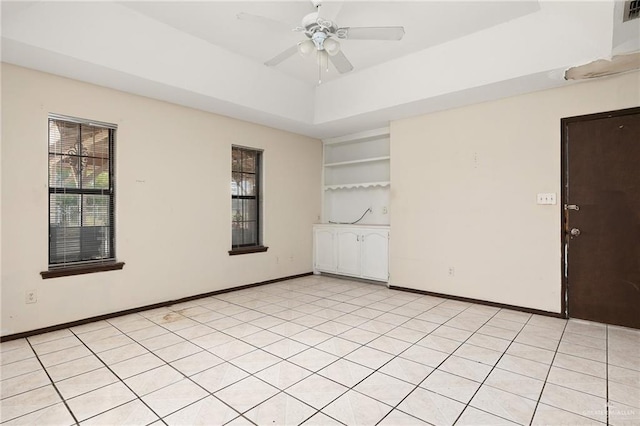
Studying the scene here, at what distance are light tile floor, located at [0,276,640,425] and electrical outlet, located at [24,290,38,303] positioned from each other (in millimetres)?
354

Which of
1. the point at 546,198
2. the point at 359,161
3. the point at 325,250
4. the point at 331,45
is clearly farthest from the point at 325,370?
the point at 359,161

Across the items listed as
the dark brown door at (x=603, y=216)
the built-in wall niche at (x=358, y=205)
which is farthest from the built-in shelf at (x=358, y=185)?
the dark brown door at (x=603, y=216)

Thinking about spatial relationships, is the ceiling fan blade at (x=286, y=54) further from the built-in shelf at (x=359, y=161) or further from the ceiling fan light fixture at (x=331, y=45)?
the built-in shelf at (x=359, y=161)

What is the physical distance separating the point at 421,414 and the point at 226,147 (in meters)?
4.04

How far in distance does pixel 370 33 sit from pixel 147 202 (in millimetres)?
3041

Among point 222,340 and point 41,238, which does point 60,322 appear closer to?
point 41,238

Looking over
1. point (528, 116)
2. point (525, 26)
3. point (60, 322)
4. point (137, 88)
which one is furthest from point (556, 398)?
point (137, 88)

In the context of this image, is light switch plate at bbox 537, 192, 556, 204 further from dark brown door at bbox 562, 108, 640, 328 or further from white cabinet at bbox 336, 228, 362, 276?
A: white cabinet at bbox 336, 228, 362, 276

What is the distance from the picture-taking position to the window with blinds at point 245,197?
505 cm

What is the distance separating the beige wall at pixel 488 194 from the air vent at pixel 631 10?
2.66 ft

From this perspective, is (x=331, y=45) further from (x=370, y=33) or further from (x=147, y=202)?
(x=147, y=202)

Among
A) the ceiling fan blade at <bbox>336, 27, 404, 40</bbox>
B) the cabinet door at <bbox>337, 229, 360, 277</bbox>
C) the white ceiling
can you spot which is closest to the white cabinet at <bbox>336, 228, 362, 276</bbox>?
the cabinet door at <bbox>337, 229, 360, 277</bbox>

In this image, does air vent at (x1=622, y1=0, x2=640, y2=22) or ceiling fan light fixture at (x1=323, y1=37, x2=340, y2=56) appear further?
ceiling fan light fixture at (x1=323, y1=37, x2=340, y2=56)

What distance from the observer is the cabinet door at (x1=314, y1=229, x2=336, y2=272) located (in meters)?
5.84
